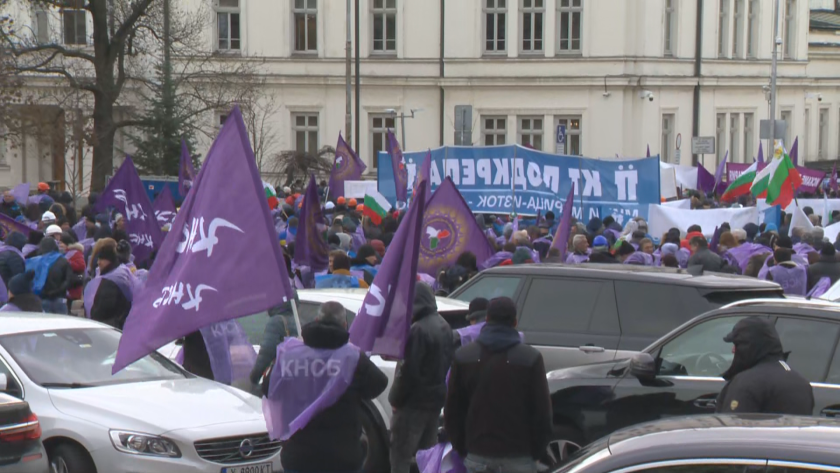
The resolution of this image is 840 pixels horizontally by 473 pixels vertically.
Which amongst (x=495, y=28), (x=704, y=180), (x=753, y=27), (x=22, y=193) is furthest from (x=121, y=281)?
(x=753, y=27)

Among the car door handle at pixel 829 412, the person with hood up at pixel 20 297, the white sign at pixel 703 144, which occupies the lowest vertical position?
the car door handle at pixel 829 412

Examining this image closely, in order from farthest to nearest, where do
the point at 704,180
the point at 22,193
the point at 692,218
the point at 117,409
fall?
the point at 704,180 → the point at 22,193 → the point at 692,218 → the point at 117,409

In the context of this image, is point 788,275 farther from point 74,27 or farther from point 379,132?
point 74,27

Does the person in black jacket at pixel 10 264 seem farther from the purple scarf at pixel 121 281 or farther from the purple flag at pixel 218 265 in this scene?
the purple flag at pixel 218 265

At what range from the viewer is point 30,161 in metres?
44.6

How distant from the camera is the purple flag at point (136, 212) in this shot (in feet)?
50.7

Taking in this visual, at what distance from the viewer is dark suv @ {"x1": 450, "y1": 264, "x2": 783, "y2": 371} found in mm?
9688

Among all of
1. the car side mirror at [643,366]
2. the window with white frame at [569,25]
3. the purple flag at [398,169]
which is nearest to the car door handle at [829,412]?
the car side mirror at [643,366]

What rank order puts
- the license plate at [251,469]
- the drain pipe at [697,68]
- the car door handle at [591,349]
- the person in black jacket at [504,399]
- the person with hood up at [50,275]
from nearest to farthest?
the person in black jacket at [504,399]
the license plate at [251,469]
the car door handle at [591,349]
the person with hood up at [50,275]
the drain pipe at [697,68]

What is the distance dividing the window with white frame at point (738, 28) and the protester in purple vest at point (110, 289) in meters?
38.3

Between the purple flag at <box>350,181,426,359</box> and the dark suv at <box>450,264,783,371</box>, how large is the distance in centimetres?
289

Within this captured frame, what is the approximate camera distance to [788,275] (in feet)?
42.4

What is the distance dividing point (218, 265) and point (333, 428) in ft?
3.92

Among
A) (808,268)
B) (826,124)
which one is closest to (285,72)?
(826,124)
